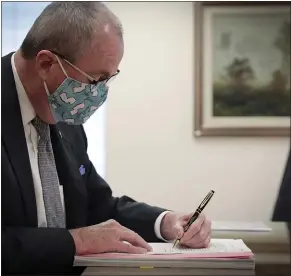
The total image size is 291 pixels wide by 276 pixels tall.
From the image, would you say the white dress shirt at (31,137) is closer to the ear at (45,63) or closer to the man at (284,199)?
the ear at (45,63)

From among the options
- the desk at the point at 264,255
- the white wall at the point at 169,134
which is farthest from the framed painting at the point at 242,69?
the desk at the point at 264,255

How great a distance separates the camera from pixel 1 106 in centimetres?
107

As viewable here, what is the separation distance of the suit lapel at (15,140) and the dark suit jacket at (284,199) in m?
0.65

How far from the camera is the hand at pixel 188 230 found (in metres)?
1.04

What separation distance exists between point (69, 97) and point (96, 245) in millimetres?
364

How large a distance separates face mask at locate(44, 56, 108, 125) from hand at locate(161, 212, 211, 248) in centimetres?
33

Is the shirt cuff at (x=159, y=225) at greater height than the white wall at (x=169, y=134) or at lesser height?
lesser

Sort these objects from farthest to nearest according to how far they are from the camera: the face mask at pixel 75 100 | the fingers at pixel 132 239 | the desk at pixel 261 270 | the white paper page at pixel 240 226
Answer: the white paper page at pixel 240 226 → the face mask at pixel 75 100 → the fingers at pixel 132 239 → the desk at pixel 261 270

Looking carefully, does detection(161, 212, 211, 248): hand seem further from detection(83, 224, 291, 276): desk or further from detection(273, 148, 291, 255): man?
detection(273, 148, 291, 255): man

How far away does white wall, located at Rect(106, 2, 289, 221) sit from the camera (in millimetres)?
1206

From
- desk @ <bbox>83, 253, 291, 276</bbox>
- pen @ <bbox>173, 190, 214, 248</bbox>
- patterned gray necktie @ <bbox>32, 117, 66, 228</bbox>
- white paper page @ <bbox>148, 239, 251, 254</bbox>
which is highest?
patterned gray necktie @ <bbox>32, 117, 66, 228</bbox>

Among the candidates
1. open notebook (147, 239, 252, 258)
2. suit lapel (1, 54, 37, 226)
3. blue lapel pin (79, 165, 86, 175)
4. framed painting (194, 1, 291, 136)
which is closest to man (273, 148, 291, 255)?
framed painting (194, 1, 291, 136)

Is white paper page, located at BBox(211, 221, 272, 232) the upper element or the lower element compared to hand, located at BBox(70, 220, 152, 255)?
lower

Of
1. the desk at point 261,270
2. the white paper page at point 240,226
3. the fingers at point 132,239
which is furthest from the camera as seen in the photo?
the white paper page at point 240,226
